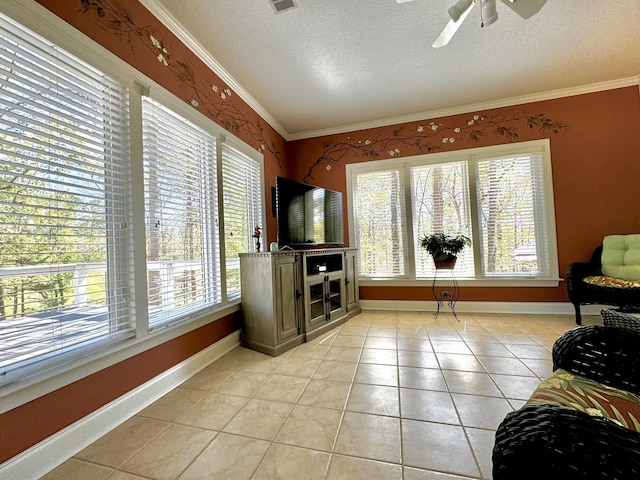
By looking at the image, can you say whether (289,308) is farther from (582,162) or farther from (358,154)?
(582,162)

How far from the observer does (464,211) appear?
11.3 feet

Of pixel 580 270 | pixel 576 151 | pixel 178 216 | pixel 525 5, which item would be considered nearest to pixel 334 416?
pixel 178 216

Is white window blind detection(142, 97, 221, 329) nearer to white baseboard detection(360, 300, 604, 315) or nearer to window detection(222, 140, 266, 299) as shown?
window detection(222, 140, 266, 299)

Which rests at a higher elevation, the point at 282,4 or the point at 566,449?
the point at 282,4

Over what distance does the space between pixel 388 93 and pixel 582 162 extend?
2388mm

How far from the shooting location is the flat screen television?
2799 mm

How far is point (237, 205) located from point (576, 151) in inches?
153

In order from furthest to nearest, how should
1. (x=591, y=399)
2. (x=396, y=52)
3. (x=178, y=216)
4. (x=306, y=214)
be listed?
(x=306, y=214)
(x=396, y=52)
(x=178, y=216)
(x=591, y=399)

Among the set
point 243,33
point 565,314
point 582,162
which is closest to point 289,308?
point 243,33

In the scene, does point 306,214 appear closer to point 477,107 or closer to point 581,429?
point 477,107

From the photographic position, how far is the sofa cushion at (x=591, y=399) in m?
0.78

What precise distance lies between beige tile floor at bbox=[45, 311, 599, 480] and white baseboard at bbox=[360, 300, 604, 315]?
0.86 m

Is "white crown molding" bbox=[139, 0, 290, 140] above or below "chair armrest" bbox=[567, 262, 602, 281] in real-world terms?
above

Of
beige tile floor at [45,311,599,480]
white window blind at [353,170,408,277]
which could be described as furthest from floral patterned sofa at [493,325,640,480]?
white window blind at [353,170,408,277]
